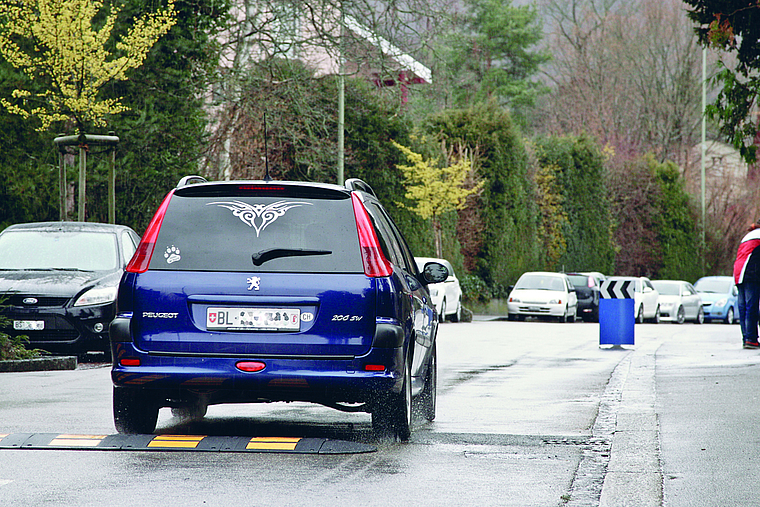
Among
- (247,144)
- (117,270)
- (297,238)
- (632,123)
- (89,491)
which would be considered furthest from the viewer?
(632,123)

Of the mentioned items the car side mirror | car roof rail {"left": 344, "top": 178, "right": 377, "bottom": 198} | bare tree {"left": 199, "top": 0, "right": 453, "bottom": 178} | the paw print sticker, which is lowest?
the car side mirror

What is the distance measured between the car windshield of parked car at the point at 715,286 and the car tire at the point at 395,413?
34530 mm

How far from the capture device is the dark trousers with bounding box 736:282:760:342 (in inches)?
675

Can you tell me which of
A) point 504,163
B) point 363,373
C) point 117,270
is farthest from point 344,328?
point 504,163

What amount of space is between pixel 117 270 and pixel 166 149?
8.59 metres

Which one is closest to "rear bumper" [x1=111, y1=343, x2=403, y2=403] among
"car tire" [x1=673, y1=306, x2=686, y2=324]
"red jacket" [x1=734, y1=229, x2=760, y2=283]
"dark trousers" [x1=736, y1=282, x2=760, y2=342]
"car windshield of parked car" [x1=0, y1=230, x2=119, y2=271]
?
"car windshield of parked car" [x1=0, y1=230, x2=119, y2=271]

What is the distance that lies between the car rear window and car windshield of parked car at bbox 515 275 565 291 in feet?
92.6

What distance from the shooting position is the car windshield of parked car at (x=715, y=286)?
132 ft

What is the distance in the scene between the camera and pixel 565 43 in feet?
218

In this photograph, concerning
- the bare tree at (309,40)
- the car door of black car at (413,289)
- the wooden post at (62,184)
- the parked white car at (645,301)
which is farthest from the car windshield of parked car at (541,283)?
the car door of black car at (413,289)

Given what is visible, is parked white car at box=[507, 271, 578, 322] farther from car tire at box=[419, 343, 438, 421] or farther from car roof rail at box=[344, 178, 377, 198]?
car roof rail at box=[344, 178, 377, 198]

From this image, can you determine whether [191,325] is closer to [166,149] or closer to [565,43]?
[166,149]

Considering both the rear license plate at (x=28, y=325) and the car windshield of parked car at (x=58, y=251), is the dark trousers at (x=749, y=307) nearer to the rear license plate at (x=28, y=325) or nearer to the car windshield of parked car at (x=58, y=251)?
the car windshield of parked car at (x=58, y=251)

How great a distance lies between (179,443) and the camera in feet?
23.9
